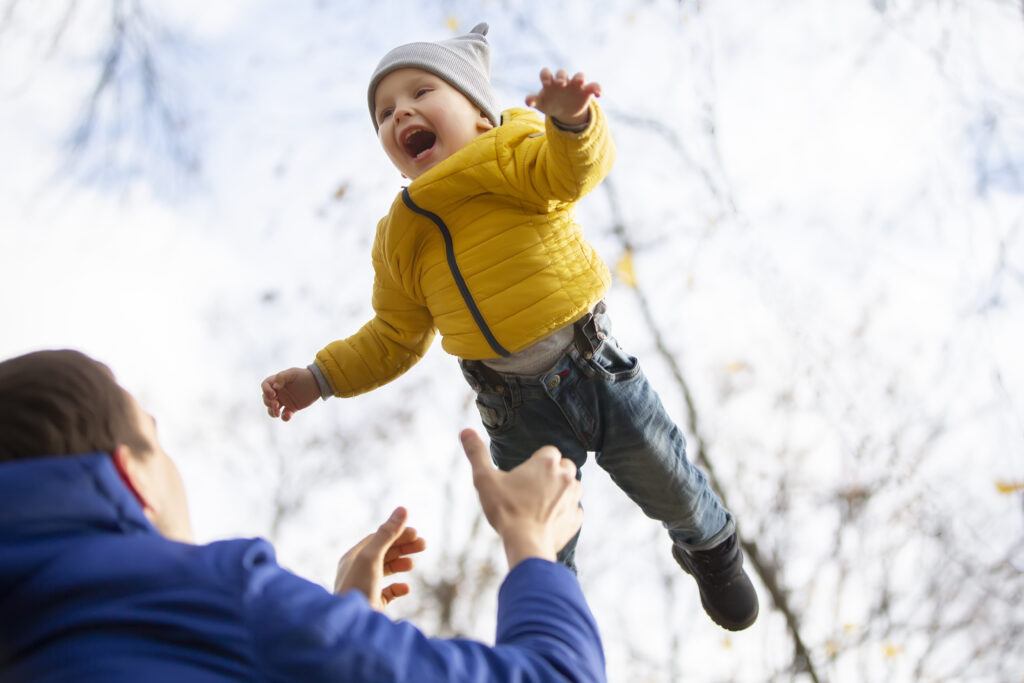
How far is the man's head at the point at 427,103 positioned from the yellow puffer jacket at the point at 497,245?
5.6 inches

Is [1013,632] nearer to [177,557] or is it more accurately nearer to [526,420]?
[526,420]

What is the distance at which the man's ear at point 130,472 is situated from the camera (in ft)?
3.98

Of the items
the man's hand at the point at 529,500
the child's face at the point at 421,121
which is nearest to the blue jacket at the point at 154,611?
the man's hand at the point at 529,500

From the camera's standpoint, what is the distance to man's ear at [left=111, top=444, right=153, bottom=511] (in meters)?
1.21

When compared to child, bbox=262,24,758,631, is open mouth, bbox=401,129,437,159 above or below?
above

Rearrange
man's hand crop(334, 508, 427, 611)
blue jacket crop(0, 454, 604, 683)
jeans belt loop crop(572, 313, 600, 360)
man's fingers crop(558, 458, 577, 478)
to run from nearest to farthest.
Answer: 1. blue jacket crop(0, 454, 604, 683)
2. man's fingers crop(558, 458, 577, 478)
3. man's hand crop(334, 508, 427, 611)
4. jeans belt loop crop(572, 313, 600, 360)

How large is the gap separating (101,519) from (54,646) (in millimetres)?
151

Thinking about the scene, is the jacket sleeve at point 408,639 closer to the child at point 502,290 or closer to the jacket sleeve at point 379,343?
the child at point 502,290

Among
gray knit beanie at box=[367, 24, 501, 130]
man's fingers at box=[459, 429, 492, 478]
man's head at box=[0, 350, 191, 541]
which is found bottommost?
man's fingers at box=[459, 429, 492, 478]

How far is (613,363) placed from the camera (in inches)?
84.7

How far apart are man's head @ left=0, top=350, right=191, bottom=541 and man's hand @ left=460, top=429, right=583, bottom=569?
17.0 inches

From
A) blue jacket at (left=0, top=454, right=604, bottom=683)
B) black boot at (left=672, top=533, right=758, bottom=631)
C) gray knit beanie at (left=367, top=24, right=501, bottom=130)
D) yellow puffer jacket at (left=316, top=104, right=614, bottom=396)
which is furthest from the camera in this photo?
black boot at (left=672, top=533, right=758, bottom=631)

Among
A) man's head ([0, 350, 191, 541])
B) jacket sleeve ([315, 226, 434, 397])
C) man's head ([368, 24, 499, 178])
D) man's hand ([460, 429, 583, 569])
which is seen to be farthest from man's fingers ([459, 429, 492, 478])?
man's head ([368, 24, 499, 178])

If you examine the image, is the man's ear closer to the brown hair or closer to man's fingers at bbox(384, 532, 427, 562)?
the brown hair
